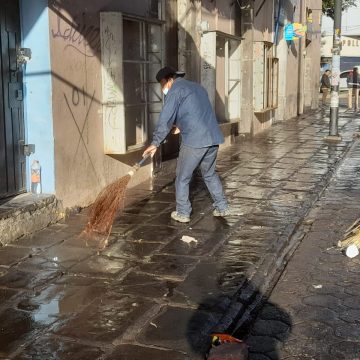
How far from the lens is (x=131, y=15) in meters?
7.79

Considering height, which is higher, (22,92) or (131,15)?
(131,15)

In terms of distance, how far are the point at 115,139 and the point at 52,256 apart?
2482 mm

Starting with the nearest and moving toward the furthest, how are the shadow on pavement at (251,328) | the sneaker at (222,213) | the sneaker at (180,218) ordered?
the shadow on pavement at (251,328)
the sneaker at (180,218)
the sneaker at (222,213)

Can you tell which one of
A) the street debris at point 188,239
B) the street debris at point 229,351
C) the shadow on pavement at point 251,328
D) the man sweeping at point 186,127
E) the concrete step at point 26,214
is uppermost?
the man sweeping at point 186,127

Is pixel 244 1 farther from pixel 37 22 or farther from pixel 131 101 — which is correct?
pixel 37 22

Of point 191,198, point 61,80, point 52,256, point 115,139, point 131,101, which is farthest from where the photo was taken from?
point 131,101

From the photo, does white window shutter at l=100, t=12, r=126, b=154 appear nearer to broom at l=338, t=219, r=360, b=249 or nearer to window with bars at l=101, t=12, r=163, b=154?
window with bars at l=101, t=12, r=163, b=154

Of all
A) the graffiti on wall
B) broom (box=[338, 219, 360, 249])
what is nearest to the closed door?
the graffiti on wall

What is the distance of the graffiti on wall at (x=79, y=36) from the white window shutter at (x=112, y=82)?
12cm

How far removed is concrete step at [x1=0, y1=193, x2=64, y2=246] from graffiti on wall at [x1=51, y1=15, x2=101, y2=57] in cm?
178

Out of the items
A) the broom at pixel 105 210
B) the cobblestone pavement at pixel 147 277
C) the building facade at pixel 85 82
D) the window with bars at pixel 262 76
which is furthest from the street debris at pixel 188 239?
the window with bars at pixel 262 76

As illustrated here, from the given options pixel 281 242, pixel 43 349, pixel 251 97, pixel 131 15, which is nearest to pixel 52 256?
pixel 43 349

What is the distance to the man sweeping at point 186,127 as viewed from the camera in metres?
6.49

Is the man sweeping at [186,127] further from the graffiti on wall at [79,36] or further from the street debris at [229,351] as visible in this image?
the street debris at [229,351]
